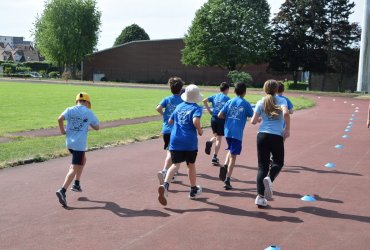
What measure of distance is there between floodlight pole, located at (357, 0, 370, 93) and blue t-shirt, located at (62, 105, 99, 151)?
4300 cm

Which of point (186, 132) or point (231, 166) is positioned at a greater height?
point (186, 132)

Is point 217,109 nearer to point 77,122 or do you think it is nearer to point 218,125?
point 218,125

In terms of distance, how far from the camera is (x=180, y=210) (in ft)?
21.2

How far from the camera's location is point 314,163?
33.7 ft

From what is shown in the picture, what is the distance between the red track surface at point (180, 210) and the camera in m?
5.25

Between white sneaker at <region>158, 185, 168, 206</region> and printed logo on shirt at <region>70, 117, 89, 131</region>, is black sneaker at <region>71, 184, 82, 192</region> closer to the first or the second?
printed logo on shirt at <region>70, 117, 89, 131</region>

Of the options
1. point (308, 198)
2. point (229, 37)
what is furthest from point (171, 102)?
point (229, 37)

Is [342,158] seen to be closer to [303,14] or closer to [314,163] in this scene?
[314,163]

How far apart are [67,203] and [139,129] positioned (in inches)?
362

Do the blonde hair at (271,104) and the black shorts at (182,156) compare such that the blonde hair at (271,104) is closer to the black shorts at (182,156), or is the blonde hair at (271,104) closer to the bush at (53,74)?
the black shorts at (182,156)

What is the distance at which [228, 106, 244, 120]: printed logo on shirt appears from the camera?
791 cm

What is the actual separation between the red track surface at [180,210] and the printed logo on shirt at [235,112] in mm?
1155

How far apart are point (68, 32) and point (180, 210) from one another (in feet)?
267

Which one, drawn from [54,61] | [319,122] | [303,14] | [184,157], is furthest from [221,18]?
[184,157]
